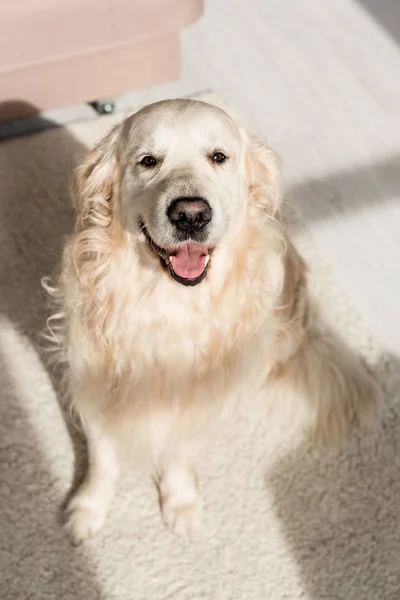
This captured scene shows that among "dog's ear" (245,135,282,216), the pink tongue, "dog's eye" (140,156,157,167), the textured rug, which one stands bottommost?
the textured rug

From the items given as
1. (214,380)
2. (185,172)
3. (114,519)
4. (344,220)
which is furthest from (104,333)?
(344,220)

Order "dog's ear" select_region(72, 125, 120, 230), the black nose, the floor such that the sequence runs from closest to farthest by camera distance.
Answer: the black nose → "dog's ear" select_region(72, 125, 120, 230) → the floor

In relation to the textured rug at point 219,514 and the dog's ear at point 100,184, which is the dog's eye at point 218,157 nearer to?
the dog's ear at point 100,184

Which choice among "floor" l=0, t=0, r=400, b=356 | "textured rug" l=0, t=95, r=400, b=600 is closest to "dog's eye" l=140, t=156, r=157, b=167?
"textured rug" l=0, t=95, r=400, b=600

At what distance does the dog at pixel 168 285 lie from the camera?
1.25 meters

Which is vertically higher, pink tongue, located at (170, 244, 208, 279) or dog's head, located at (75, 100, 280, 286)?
dog's head, located at (75, 100, 280, 286)

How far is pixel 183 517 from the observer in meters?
1.58

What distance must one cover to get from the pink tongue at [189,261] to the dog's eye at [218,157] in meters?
0.16

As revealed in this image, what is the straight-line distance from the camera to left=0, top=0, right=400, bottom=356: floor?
2084 mm

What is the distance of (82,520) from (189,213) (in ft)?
2.53

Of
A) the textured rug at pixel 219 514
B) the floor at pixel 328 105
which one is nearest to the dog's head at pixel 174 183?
the textured rug at pixel 219 514

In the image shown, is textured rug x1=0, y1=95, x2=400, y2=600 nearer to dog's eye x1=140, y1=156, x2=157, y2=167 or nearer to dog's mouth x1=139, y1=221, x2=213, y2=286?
dog's mouth x1=139, y1=221, x2=213, y2=286

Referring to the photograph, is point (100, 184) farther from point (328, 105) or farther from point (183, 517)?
point (328, 105)

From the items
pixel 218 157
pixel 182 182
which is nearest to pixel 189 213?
pixel 182 182
